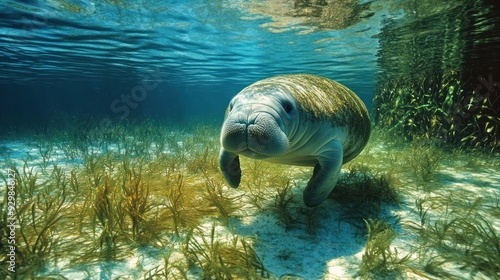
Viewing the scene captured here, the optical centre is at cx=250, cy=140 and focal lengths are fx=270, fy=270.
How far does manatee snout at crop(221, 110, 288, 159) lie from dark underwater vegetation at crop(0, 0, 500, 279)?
89 centimetres

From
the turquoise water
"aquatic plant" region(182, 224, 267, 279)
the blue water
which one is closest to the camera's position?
"aquatic plant" region(182, 224, 267, 279)

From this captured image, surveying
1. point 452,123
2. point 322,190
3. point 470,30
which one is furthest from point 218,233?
point 470,30

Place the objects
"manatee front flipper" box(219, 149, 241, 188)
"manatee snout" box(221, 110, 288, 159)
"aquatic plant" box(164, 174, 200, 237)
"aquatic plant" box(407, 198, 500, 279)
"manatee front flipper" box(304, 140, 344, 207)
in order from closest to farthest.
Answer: "manatee snout" box(221, 110, 288, 159) → "aquatic plant" box(407, 198, 500, 279) → "aquatic plant" box(164, 174, 200, 237) → "manatee front flipper" box(304, 140, 344, 207) → "manatee front flipper" box(219, 149, 241, 188)

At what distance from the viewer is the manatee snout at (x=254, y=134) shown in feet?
8.25

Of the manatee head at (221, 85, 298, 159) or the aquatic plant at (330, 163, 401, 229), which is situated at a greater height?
the manatee head at (221, 85, 298, 159)

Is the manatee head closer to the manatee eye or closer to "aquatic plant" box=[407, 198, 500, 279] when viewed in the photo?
the manatee eye

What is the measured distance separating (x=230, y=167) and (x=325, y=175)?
141 centimetres

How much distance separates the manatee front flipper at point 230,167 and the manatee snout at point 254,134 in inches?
53.1

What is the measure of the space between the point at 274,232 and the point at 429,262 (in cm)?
165

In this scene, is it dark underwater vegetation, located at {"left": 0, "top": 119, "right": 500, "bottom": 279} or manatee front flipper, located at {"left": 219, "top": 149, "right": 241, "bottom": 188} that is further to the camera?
manatee front flipper, located at {"left": 219, "top": 149, "right": 241, "bottom": 188}

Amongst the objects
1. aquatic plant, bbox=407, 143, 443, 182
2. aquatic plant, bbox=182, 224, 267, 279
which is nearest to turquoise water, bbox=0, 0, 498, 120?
aquatic plant, bbox=407, 143, 443, 182

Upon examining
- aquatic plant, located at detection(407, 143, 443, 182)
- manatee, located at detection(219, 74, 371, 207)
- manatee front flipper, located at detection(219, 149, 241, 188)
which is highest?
manatee, located at detection(219, 74, 371, 207)

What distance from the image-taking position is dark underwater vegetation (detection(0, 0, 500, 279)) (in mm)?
2732

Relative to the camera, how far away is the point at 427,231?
11.1 feet
